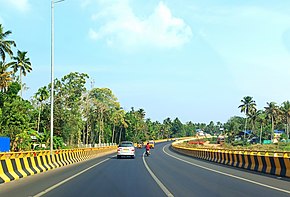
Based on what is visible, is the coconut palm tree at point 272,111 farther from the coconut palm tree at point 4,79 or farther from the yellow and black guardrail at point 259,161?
the yellow and black guardrail at point 259,161

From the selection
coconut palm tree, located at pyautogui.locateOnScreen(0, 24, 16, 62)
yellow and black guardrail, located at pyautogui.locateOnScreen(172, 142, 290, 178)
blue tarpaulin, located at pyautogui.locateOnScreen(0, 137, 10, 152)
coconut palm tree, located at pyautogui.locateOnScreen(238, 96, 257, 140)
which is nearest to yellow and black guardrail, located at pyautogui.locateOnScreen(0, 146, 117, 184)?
yellow and black guardrail, located at pyautogui.locateOnScreen(172, 142, 290, 178)

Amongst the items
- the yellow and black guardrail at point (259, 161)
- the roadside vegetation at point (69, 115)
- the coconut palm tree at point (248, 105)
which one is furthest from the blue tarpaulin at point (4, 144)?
the coconut palm tree at point (248, 105)

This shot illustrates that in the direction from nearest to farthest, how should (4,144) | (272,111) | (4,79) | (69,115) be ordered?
1. (4,144)
2. (4,79)
3. (69,115)
4. (272,111)

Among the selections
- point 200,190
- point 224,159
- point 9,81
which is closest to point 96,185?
point 200,190

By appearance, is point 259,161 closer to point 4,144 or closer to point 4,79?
point 4,144

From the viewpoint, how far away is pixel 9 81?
64938mm

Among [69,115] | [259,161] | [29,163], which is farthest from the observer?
[69,115]

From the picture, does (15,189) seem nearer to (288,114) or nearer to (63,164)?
(63,164)

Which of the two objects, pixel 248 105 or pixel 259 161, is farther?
pixel 248 105

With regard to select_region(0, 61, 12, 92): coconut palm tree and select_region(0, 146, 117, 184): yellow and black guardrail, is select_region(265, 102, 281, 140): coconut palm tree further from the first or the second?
select_region(0, 146, 117, 184): yellow and black guardrail

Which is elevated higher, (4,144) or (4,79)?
(4,79)

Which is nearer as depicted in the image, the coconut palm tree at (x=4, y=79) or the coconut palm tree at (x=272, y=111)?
the coconut palm tree at (x=4, y=79)

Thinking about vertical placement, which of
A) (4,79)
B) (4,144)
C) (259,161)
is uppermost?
(4,79)

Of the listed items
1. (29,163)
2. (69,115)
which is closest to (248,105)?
(69,115)
